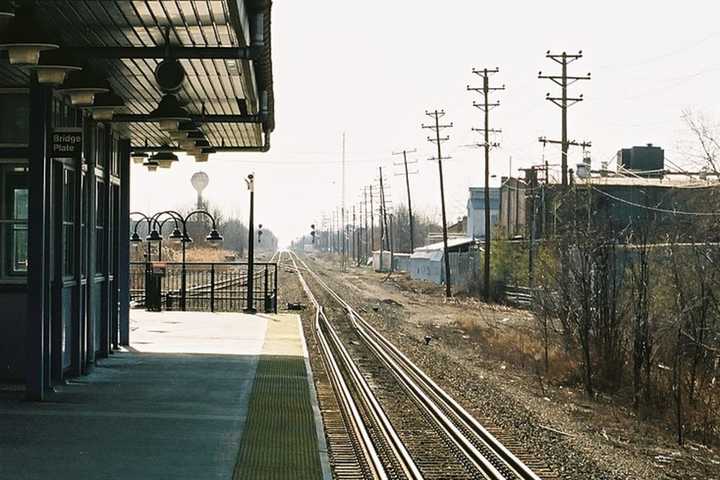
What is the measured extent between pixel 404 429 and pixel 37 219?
5.28 metres

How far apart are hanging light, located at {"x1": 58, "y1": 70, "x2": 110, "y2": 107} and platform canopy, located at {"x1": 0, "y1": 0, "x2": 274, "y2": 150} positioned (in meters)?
0.25

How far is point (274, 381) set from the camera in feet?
48.3

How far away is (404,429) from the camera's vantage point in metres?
12.6

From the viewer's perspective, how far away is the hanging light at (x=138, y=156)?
797 inches

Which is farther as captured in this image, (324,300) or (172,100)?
(324,300)

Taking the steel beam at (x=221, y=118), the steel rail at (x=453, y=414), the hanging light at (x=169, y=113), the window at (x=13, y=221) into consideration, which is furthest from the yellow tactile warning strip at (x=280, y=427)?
the steel beam at (x=221, y=118)

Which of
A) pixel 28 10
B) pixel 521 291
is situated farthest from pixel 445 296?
pixel 28 10

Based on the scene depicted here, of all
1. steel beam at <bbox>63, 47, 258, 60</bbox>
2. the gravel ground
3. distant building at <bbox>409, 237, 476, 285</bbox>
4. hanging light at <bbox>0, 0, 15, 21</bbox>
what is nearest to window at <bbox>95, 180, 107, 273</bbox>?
steel beam at <bbox>63, 47, 258, 60</bbox>

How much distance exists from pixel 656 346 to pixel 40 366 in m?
10.5

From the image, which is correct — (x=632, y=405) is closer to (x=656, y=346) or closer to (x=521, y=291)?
(x=656, y=346)

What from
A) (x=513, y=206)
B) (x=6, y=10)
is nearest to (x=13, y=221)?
(x=6, y=10)

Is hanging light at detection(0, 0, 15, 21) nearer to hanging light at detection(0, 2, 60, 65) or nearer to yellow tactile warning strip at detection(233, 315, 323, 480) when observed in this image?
hanging light at detection(0, 2, 60, 65)

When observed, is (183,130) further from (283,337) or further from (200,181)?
(200,181)

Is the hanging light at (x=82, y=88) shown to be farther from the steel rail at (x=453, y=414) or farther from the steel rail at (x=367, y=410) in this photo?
the steel rail at (x=453, y=414)
